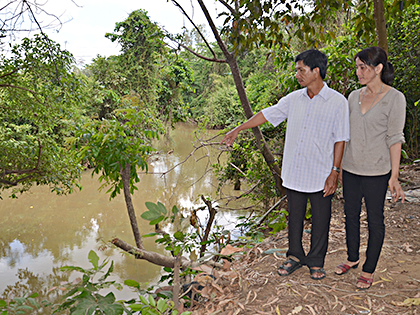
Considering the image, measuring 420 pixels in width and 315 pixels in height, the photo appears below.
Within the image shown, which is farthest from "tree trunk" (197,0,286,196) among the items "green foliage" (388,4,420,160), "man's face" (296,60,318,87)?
"green foliage" (388,4,420,160)

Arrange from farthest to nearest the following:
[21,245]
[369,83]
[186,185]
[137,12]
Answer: [137,12]
[186,185]
[21,245]
[369,83]

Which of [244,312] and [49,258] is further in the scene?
[49,258]

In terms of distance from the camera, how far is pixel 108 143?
362 cm

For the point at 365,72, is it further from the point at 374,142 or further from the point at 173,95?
the point at 173,95

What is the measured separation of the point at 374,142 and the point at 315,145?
31cm

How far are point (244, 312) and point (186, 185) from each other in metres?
7.57

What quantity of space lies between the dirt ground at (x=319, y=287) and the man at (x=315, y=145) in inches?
6.1

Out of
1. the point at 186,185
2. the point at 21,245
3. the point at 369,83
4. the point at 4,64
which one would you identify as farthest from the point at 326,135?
the point at 186,185

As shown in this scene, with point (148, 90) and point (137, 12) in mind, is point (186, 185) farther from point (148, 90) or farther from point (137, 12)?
point (137, 12)

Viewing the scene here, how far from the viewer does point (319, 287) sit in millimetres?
1959

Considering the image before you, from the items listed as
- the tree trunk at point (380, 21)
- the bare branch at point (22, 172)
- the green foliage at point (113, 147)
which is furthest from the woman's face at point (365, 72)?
the bare branch at point (22, 172)

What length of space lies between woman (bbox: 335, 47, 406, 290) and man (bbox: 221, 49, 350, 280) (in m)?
0.08

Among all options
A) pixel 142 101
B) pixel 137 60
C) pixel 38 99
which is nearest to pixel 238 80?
pixel 142 101

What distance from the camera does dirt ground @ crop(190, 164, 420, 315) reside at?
178 cm
